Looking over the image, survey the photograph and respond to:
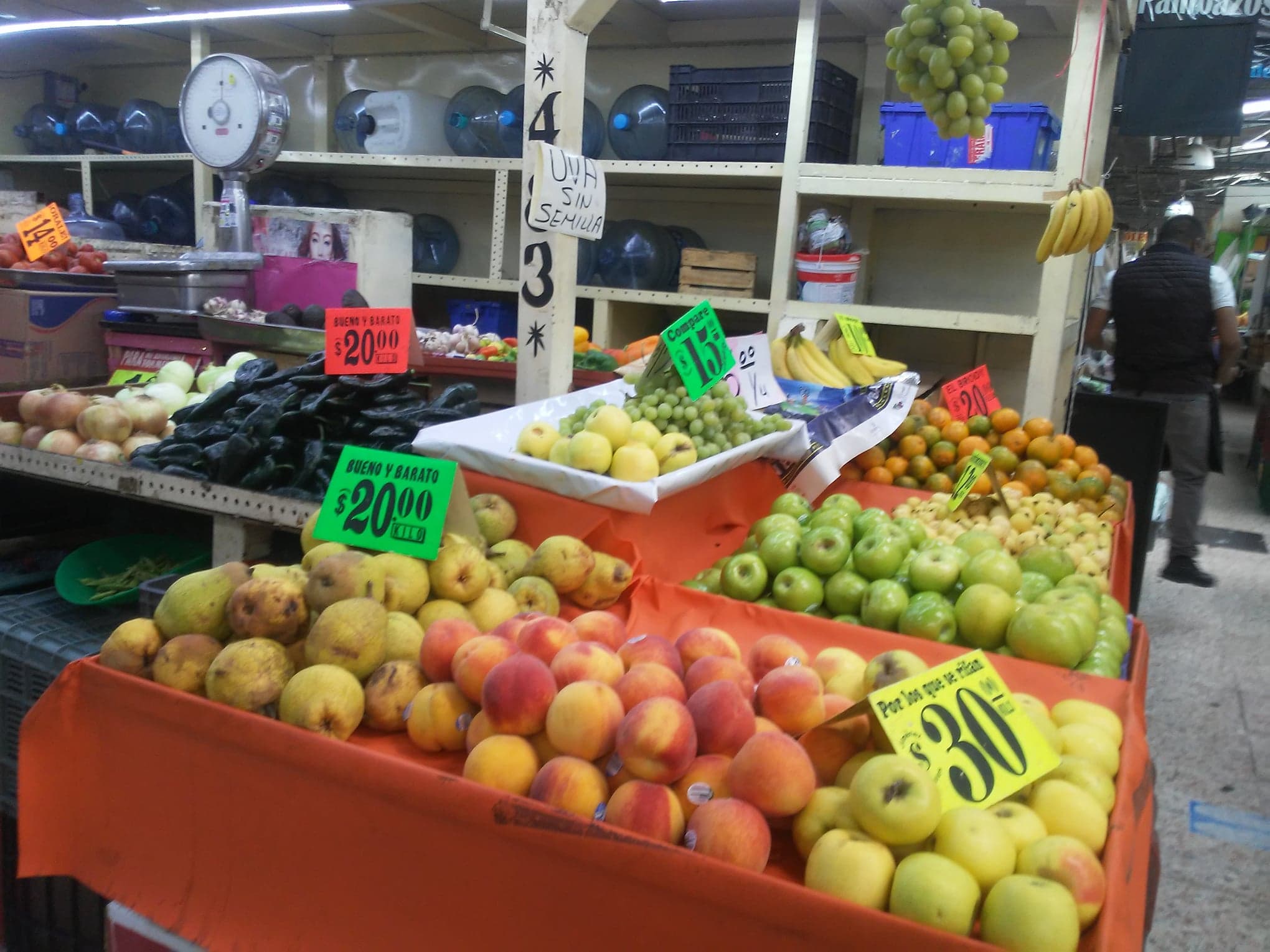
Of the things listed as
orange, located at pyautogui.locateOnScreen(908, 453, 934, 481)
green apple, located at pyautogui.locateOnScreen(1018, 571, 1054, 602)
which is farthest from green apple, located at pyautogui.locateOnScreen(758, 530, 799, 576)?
orange, located at pyautogui.locateOnScreen(908, 453, 934, 481)

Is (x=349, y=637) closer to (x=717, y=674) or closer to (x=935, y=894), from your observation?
(x=717, y=674)

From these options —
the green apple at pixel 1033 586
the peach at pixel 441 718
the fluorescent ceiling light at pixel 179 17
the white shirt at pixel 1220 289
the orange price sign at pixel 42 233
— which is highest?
the fluorescent ceiling light at pixel 179 17

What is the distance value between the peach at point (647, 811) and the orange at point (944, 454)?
2.11m

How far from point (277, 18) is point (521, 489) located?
4.96 metres

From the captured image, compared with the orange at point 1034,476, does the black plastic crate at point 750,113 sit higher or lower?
higher

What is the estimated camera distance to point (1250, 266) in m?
17.3

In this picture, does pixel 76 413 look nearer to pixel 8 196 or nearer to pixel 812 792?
pixel 812 792

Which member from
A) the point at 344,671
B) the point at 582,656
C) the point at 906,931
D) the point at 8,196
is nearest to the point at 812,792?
the point at 906,931

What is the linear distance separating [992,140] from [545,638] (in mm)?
3273

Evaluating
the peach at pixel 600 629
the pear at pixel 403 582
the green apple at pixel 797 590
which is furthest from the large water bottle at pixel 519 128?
the peach at pixel 600 629

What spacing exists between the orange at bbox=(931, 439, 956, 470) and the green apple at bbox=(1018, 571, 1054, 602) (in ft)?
3.74

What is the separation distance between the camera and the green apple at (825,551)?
178 centimetres

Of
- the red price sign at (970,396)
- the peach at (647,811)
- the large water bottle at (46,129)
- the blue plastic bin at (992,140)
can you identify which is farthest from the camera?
the large water bottle at (46,129)

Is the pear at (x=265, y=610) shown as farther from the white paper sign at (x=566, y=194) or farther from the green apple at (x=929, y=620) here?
the white paper sign at (x=566, y=194)
